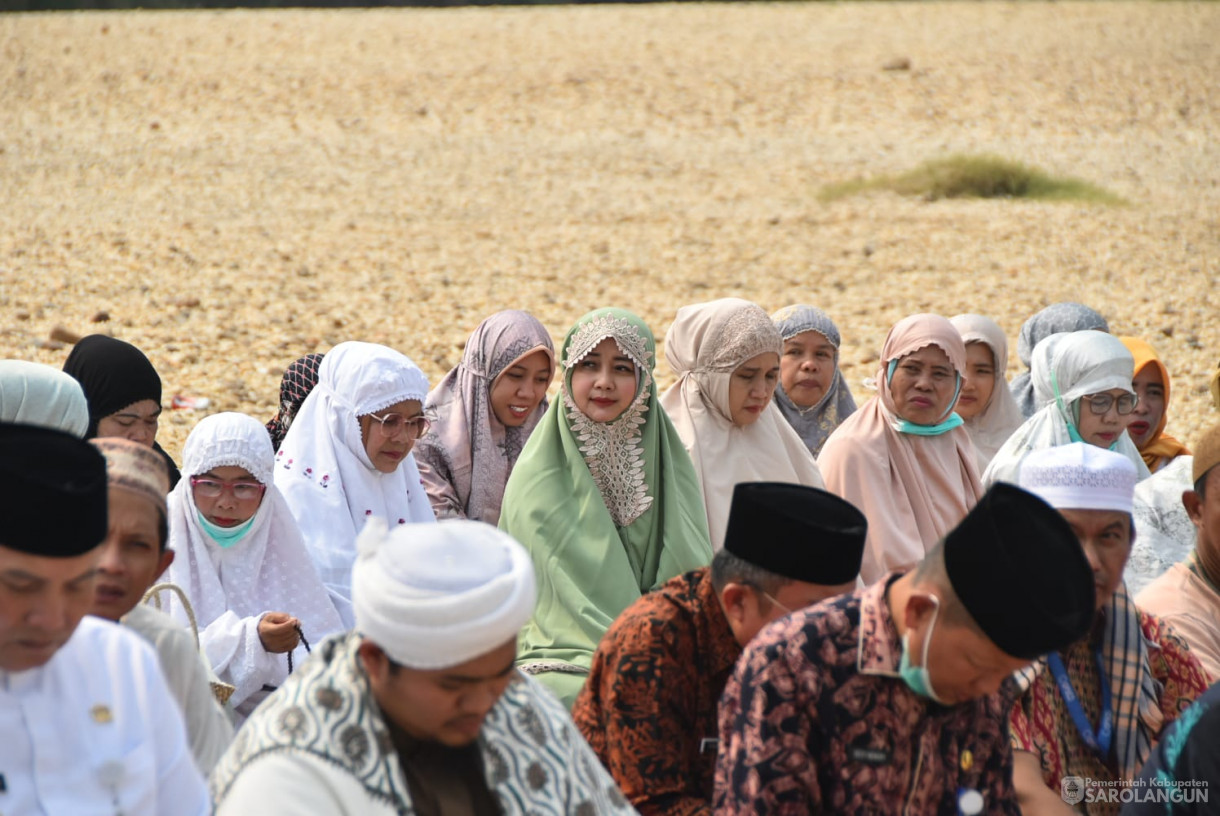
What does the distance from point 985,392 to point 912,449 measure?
3.21 ft

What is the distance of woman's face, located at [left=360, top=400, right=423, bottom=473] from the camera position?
170 inches

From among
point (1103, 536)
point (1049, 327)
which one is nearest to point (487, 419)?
point (1103, 536)

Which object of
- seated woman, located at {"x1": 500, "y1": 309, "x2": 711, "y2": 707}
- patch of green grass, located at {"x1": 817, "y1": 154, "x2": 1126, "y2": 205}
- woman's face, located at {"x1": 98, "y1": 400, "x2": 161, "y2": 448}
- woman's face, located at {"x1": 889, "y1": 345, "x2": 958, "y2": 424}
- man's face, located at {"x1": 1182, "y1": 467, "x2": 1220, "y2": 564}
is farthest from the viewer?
patch of green grass, located at {"x1": 817, "y1": 154, "x2": 1126, "y2": 205}

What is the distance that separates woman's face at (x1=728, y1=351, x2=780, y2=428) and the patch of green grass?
11.7 metres

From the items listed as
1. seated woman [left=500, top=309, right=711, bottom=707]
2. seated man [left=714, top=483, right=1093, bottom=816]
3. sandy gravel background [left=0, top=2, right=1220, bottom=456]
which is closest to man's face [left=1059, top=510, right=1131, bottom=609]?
seated man [left=714, top=483, right=1093, bottom=816]

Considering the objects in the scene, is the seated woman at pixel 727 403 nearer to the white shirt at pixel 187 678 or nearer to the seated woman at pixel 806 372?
the seated woman at pixel 806 372

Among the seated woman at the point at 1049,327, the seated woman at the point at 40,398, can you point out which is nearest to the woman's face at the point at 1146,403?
the seated woman at the point at 1049,327

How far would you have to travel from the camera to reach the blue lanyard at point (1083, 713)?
2.99 metres

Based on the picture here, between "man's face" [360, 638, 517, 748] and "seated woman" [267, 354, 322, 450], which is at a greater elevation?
"man's face" [360, 638, 517, 748]

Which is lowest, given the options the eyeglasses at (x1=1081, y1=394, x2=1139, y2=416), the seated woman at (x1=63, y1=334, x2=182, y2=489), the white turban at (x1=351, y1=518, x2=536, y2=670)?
the eyeglasses at (x1=1081, y1=394, x2=1139, y2=416)

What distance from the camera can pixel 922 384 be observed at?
4.93 meters

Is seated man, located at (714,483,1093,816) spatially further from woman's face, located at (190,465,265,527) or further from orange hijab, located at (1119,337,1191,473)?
orange hijab, located at (1119,337,1191,473)

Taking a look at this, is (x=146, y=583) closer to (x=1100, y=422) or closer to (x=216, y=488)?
(x=216, y=488)

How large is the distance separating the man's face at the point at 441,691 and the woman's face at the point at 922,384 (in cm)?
333
